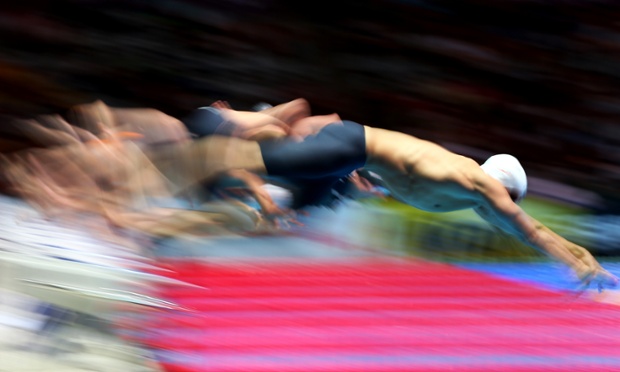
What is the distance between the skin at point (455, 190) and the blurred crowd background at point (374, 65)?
3.04ft

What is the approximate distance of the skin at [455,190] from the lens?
1837 millimetres

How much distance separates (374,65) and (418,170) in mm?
1140

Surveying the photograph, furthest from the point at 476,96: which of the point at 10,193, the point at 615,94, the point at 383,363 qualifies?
the point at 383,363

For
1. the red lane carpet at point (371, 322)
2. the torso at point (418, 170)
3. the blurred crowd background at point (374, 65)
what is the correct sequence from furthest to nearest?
the blurred crowd background at point (374, 65) < the torso at point (418, 170) < the red lane carpet at point (371, 322)

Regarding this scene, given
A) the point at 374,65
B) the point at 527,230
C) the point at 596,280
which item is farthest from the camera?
the point at 374,65

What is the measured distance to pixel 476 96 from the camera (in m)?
3.18

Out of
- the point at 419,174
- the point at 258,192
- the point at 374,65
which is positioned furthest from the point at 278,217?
the point at 374,65

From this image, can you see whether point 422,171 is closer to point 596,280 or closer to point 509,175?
point 509,175

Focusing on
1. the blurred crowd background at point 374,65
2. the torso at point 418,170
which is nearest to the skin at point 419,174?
the torso at point 418,170

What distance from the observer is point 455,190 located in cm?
197

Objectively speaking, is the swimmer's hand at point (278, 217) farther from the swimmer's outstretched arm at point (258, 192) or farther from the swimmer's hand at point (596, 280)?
the swimmer's hand at point (596, 280)

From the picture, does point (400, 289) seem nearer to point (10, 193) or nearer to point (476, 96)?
point (10, 193)

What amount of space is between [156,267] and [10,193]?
1.39 feet

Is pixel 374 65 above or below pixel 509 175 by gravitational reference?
above
